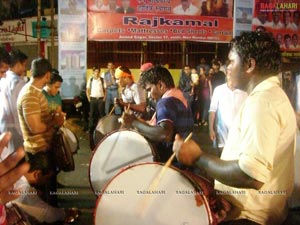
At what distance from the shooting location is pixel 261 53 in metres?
2.09

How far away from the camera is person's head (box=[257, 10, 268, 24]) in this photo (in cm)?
896

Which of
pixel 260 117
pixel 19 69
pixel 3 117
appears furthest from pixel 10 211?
pixel 19 69

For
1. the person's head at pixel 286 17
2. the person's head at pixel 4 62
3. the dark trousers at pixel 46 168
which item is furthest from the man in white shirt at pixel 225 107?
the person's head at pixel 286 17

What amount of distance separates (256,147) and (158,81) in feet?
6.40

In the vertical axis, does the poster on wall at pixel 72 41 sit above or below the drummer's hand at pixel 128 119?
above

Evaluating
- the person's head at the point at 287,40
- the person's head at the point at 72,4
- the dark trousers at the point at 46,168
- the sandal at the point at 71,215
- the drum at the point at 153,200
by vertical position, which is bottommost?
the sandal at the point at 71,215

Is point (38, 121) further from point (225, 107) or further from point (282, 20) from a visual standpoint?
point (282, 20)

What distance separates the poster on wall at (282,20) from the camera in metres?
8.95

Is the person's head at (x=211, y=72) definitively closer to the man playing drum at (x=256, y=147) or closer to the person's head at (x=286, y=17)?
the person's head at (x=286, y=17)

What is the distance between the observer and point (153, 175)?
94.9 inches

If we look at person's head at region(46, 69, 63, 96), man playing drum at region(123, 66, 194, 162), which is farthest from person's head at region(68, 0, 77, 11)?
man playing drum at region(123, 66, 194, 162)

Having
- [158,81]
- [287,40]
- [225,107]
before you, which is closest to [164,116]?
[158,81]

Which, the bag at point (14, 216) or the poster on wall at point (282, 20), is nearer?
the bag at point (14, 216)

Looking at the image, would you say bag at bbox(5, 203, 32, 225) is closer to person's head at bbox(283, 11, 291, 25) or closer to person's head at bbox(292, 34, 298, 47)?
person's head at bbox(283, 11, 291, 25)
